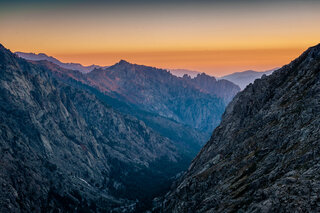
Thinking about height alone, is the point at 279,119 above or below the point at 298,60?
below

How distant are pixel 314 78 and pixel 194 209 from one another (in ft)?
264

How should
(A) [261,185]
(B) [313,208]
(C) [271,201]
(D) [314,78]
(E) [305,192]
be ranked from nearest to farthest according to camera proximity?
(B) [313,208], (E) [305,192], (C) [271,201], (A) [261,185], (D) [314,78]

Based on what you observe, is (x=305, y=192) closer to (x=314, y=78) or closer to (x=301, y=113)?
(x=301, y=113)

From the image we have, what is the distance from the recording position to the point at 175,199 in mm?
187000

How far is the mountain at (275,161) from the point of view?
88.9 m

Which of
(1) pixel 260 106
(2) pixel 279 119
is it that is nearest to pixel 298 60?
→ (1) pixel 260 106

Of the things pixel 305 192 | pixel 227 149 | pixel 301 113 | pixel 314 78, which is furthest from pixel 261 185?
pixel 227 149

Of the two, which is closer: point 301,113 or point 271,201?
point 271,201

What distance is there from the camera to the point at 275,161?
11744cm

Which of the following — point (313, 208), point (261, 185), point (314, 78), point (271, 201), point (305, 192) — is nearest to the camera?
point (313, 208)

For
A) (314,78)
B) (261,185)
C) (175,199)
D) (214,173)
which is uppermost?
(314,78)

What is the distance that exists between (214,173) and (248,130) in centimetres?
3196

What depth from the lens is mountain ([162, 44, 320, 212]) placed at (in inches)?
3499

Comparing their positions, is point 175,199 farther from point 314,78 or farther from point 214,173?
point 314,78
